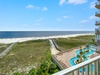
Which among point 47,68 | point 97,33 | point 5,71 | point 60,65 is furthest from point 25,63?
point 97,33

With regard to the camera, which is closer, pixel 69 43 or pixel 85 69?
pixel 85 69

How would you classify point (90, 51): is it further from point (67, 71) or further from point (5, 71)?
point (67, 71)

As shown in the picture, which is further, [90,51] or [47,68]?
[90,51]

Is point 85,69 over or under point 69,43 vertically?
over

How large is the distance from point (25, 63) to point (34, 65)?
1.44 m

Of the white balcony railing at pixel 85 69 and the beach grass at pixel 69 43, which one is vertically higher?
the white balcony railing at pixel 85 69

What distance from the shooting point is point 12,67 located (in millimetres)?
16219

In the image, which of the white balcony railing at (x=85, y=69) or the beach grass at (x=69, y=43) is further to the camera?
the beach grass at (x=69, y=43)

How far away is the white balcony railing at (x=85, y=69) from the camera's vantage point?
1802mm

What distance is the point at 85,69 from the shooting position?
2.21m

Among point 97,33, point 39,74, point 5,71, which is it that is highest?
point 97,33

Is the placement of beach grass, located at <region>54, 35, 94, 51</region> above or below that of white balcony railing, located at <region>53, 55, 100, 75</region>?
below

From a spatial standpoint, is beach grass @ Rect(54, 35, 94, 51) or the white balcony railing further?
beach grass @ Rect(54, 35, 94, 51)

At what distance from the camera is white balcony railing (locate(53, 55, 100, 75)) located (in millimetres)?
1802
